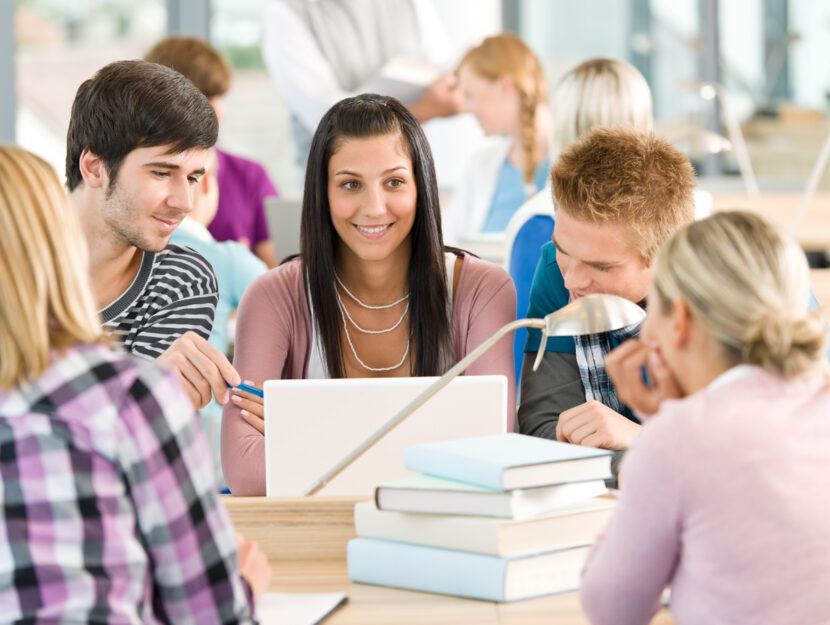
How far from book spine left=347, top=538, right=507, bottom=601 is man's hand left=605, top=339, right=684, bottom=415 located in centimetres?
22

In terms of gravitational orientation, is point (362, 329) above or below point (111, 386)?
below

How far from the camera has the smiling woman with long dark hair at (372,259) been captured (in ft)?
6.36

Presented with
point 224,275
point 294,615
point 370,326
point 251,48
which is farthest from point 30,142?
point 294,615

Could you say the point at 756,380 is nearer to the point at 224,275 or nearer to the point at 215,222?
the point at 224,275

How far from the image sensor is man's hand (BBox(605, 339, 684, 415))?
109 centimetres

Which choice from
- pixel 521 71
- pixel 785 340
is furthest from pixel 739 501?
pixel 521 71

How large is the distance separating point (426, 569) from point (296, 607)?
0.15 meters

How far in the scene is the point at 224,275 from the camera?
279 cm

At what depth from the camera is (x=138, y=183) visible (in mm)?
1862

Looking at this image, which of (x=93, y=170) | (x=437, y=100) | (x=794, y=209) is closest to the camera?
(x=93, y=170)

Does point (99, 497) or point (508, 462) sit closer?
point (99, 497)

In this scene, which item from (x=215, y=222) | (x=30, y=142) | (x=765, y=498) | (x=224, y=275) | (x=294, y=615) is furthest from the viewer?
(x=30, y=142)

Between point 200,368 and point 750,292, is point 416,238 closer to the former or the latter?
point 200,368

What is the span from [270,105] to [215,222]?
1753 mm
